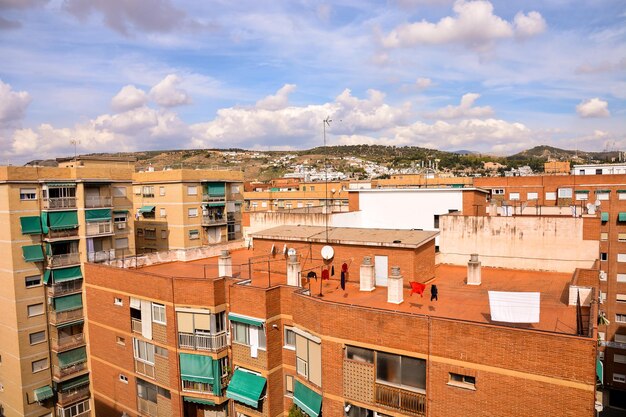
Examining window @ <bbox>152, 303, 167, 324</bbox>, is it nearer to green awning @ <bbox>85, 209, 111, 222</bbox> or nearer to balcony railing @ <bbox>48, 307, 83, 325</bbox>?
balcony railing @ <bbox>48, 307, 83, 325</bbox>

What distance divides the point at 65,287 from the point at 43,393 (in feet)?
24.2

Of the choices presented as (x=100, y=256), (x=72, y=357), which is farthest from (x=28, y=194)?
(x=72, y=357)

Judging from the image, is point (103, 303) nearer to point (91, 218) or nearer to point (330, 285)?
point (91, 218)

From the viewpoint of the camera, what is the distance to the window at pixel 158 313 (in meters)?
20.9

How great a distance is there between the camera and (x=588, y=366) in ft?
36.7

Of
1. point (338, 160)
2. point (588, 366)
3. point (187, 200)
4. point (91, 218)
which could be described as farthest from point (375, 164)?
point (588, 366)

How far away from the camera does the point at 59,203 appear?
29.1 meters

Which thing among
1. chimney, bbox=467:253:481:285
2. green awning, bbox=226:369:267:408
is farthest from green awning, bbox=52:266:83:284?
chimney, bbox=467:253:481:285

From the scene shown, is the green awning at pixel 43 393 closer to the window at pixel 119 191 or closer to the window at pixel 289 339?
the window at pixel 119 191

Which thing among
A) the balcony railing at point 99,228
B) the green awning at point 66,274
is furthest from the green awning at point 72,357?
the balcony railing at point 99,228

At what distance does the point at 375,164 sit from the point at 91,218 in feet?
510

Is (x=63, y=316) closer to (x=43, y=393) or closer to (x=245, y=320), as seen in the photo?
(x=43, y=393)

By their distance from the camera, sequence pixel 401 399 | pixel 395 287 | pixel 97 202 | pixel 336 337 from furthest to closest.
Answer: pixel 97 202 → pixel 395 287 → pixel 336 337 → pixel 401 399

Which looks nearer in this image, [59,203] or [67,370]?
[59,203]
